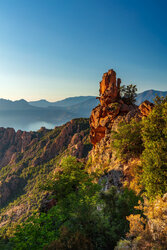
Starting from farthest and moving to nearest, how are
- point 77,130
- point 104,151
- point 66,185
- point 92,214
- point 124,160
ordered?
1. point 77,130
2. point 104,151
3. point 124,160
4. point 66,185
5. point 92,214

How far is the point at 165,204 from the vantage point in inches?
365

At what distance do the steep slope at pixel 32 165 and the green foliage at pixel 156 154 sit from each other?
284 ft

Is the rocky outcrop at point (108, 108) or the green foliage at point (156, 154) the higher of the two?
the rocky outcrop at point (108, 108)

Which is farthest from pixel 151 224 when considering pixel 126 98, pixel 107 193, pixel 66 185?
pixel 126 98

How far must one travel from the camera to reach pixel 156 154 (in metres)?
15.6

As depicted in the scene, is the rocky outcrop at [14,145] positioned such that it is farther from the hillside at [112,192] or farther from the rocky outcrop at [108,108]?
the hillside at [112,192]

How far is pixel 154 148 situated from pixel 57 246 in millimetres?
12948

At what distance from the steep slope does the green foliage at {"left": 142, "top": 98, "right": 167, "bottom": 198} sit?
86432 mm

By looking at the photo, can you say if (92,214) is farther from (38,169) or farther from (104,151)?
(38,169)

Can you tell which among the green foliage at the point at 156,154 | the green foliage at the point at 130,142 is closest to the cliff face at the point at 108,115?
the green foliage at the point at 130,142

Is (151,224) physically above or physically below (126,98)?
below

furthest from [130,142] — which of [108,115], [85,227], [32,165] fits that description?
[32,165]

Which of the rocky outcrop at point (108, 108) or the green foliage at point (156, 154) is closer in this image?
the green foliage at point (156, 154)

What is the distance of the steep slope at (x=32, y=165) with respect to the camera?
9906cm
